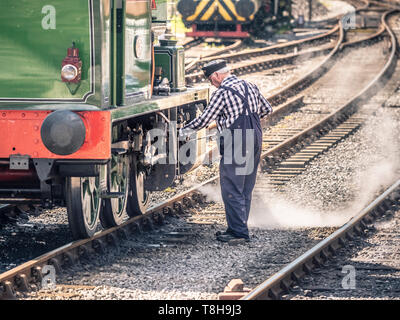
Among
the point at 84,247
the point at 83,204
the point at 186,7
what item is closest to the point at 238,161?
the point at 83,204

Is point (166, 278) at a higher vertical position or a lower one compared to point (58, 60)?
lower

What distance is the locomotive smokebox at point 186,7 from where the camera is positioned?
29.9 metres

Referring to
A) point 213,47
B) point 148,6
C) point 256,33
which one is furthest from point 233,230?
point 256,33

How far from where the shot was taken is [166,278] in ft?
24.3

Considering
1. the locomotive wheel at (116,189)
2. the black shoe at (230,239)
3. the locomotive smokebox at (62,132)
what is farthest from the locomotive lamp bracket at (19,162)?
the black shoe at (230,239)

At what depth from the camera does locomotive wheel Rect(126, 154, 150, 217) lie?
30.2 ft

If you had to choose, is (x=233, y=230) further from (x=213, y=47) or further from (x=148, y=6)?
(x=213, y=47)

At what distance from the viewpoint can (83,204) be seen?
26.1 feet

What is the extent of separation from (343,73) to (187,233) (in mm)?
14462

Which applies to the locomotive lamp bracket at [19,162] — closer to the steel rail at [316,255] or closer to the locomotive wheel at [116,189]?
the locomotive wheel at [116,189]

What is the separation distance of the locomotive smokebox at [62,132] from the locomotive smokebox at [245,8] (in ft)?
74.2

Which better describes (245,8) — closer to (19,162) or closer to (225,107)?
(225,107)

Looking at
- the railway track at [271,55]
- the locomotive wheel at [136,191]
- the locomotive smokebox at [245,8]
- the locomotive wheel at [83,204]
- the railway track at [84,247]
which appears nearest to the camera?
the railway track at [84,247]

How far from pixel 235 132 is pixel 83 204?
5.00 ft
